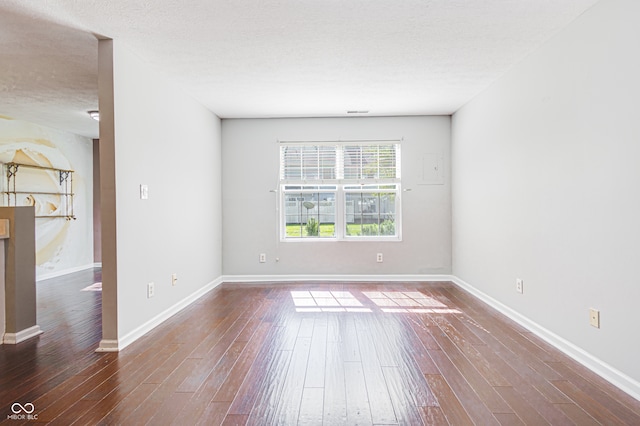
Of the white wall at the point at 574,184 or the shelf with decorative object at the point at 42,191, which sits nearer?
the white wall at the point at 574,184

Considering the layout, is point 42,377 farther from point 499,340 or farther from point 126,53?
point 499,340

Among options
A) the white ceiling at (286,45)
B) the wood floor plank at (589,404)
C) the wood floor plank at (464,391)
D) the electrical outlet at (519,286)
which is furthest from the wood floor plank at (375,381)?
the white ceiling at (286,45)

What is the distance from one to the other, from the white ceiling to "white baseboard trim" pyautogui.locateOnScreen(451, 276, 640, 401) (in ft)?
7.64

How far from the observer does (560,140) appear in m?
2.87

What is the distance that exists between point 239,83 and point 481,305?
354cm

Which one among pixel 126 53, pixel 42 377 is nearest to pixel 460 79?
pixel 126 53

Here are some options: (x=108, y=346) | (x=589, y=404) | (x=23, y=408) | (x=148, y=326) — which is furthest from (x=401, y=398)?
(x=148, y=326)

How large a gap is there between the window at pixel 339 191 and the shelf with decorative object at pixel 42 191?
381 cm

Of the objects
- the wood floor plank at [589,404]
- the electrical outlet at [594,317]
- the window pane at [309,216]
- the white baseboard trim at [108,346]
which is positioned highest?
the window pane at [309,216]

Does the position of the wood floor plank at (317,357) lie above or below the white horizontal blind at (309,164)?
below

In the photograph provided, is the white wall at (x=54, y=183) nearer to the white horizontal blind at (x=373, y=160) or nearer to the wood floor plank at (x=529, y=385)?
the white horizontal blind at (x=373, y=160)

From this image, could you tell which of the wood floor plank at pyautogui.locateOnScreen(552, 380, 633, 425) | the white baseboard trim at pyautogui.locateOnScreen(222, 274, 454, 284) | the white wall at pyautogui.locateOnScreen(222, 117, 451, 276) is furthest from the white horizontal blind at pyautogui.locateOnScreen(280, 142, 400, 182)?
the wood floor plank at pyautogui.locateOnScreen(552, 380, 633, 425)

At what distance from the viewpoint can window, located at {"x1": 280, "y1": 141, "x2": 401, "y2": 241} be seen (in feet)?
18.3

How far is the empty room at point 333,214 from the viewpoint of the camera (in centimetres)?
225
